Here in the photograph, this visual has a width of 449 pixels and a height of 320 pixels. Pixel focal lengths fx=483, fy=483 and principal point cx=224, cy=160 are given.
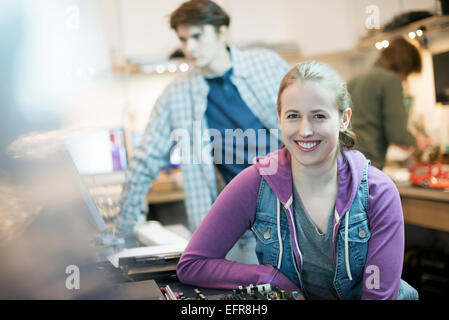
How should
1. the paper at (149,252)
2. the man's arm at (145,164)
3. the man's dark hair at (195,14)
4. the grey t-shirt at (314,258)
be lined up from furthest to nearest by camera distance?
the man's arm at (145,164), the man's dark hair at (195,14), the paper at (149,252), the grey t-shirt at (314,258)

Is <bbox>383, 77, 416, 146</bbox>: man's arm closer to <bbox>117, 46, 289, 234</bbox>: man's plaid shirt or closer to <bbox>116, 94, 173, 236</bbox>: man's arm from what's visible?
<bbox>117, 46, 289, 234</bbox>: man's plaid shirt

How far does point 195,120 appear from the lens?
128 centimetres

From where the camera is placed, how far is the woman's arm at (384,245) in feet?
2.83

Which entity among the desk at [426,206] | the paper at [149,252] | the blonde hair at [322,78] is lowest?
the desk at [426,206]

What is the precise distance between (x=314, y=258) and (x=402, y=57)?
1.37 meters

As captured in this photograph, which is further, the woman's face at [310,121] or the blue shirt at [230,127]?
the blue shirt at [230,127]

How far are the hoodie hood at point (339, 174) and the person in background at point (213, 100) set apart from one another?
0.68 ft

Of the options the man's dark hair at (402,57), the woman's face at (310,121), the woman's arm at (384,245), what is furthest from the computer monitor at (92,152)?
the man's dark hair at (402,57)

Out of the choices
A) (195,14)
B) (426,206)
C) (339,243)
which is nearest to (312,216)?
(339,243)

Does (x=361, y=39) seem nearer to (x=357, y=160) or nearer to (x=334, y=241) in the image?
(x=357, y=160)

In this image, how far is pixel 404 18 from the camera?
1776mm

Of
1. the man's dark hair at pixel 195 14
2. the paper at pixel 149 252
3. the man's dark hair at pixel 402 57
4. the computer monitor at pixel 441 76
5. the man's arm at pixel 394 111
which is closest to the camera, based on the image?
the paper at pixel 149 252

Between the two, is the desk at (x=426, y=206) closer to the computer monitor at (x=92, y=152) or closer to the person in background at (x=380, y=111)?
the person in background at (x=380, y=111)

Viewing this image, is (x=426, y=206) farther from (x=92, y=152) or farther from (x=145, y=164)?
(x=92, y=152)
